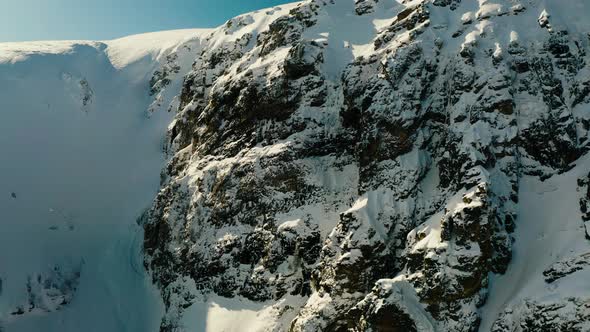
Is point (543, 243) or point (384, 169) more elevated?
point (384, 169)

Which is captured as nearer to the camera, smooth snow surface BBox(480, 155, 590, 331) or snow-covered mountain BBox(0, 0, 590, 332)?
smooth snow surface BBox(480, 155, 590, 331)

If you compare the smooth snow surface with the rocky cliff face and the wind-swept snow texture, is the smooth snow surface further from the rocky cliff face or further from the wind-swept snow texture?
the wind-swept snow texture

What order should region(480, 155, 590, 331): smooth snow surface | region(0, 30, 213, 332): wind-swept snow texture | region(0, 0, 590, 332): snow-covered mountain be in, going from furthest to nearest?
1. region(0, 30, 213, 332): wind-swept snow texture
2. region(0, 0, 590, 332): snow-covered mountain
3. region(480, 155, 590, 331): smooth snow surface

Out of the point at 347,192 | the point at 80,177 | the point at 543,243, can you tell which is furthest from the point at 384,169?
the point at 80,177

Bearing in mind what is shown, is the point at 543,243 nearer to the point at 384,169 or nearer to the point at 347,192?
the point at 384,169

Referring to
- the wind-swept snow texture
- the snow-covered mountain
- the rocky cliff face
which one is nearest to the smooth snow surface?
the snow-covered mountain

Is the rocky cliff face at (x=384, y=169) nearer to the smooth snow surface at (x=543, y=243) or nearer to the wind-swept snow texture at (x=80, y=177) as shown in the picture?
the smooth snow surface at (x=543, y=243)

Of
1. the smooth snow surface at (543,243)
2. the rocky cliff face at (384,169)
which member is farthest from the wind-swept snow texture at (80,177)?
the smooth snow surface at (543,243)
